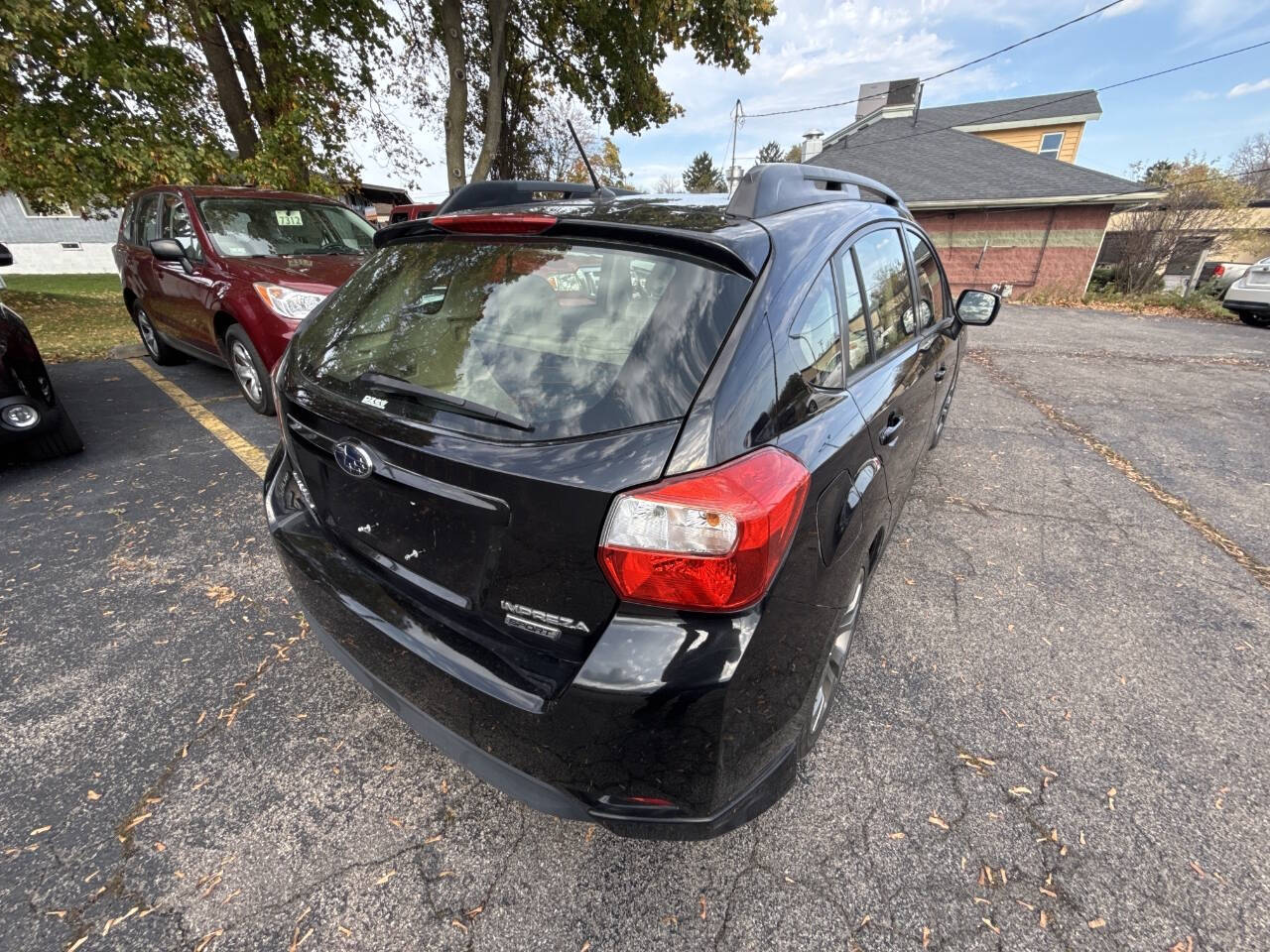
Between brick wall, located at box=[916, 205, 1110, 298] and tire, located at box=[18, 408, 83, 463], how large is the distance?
62.9ft

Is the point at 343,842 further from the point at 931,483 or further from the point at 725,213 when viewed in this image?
the point at 931,483

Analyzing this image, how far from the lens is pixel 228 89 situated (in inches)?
343

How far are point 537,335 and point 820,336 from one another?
30.2 inches

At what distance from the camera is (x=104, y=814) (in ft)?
5.31

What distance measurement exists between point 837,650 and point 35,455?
202 inches

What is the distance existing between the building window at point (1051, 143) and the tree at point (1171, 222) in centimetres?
828

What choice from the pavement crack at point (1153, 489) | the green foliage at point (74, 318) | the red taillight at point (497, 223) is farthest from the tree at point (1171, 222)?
the green foliage at point (74, 318)

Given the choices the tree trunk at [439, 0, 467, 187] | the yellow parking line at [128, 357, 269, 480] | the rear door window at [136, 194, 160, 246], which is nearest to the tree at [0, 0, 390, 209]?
the tree trunk at [439, 0, 467, 187]

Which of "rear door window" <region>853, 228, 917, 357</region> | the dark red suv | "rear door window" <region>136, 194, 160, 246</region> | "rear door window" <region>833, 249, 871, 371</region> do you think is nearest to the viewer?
"rear door window" <region>833, 249, 871, 371</region>

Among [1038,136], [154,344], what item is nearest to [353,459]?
[154,344]

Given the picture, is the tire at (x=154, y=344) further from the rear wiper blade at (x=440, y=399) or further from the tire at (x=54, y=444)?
the rear wiper blade at (x=440, y=399)

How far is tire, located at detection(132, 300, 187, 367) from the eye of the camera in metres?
5.96

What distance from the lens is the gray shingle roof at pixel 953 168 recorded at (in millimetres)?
15977

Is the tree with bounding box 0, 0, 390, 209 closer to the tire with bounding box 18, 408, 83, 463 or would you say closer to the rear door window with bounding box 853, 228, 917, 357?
the tire with bounding box 18, 408, 83, 463
